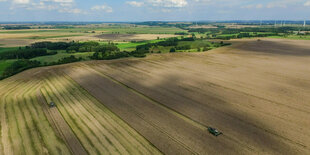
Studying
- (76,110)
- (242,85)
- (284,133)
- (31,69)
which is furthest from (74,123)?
(31,69)

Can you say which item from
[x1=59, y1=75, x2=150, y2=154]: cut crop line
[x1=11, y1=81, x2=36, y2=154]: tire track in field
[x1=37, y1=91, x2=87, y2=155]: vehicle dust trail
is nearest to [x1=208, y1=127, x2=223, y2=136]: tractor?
[x1=59, y1=75, x2=150, y2=154]: cut crop line

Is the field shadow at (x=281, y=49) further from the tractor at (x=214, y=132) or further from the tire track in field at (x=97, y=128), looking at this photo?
the tire track in field at (x=97, y=128)

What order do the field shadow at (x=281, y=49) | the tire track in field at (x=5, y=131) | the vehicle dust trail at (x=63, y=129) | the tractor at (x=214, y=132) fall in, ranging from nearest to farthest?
the vehicle dust trail at (x=63, y=129) < the tire track in field at (x=5, y=131) < the tractor at (x=214, y=132) < the field shadow at (x=281, y=49)

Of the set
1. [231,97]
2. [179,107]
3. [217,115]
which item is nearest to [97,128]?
[179,107]

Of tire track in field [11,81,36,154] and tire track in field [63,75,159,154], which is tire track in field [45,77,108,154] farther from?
tire track in field [11,81,36,154]

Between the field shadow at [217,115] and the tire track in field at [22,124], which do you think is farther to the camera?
the tire track in field at [22,124]

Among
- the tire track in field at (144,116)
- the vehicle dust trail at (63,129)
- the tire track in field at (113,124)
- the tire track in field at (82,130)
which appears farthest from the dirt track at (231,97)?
the vehicle dust trail at (63,129)

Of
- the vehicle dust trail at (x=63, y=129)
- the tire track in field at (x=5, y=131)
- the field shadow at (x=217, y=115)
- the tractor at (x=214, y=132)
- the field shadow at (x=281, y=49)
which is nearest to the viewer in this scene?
the vehicle dust trail at (x=63, y=129)
